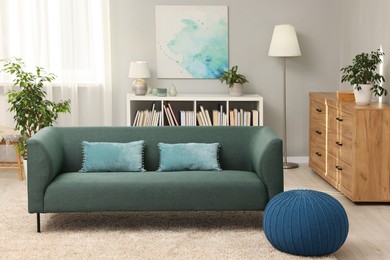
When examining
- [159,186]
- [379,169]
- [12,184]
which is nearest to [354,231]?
[379,169]

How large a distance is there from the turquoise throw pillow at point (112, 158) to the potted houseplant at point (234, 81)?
231 cm

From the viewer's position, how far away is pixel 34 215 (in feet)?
18.6

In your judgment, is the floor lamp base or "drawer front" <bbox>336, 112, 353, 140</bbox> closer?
"drawer front" <bbox>336, 112, 353, 140</bbox>

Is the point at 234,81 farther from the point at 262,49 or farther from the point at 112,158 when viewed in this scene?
the point at 112,158

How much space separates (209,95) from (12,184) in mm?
2264

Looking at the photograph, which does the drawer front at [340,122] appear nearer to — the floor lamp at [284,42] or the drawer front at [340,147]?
the drawer front at [340,147]

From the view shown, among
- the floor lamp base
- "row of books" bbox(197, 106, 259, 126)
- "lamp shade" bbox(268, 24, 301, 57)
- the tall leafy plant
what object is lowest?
the floor lamp base

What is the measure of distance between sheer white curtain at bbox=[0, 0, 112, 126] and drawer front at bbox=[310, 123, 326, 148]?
2.21m

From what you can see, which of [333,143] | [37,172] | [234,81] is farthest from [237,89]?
[37,172]

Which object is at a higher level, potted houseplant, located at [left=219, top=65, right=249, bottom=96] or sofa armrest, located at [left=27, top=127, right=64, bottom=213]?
potted houseplant, located at [left=219, top=65, right=249, bottom=96]

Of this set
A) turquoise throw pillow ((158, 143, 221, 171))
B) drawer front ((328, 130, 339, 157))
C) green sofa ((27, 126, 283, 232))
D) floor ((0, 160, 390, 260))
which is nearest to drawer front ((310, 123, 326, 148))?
drawer front ((328, 130, 339, 157))

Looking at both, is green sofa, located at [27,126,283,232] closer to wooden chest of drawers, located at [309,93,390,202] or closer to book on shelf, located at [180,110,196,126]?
wooden chest of drawers, located at [309,93,390,202]

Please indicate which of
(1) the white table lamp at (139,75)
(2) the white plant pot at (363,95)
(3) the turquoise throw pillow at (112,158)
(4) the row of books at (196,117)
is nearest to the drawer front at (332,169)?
(2) the white plant pot at (363,95)

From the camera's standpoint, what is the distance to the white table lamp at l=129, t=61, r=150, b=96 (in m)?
7.58
